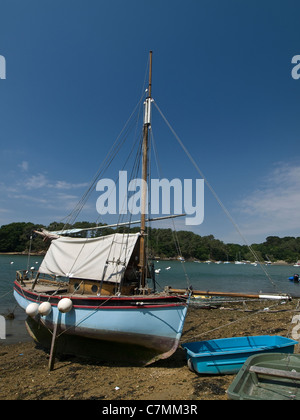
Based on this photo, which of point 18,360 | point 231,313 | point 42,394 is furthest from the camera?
point 231,313

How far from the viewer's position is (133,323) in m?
10.0

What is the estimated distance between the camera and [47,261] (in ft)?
49.0

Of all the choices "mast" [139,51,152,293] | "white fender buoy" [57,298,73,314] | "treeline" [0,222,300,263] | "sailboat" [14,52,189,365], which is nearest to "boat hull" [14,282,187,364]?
"sailboat" [14,52,189,365]

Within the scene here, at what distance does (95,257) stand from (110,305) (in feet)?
9.79

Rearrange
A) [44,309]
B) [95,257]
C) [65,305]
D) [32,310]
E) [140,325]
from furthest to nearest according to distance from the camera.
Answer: [95,257] → [32,310] → [44,309] → [65,305] → [140,325]

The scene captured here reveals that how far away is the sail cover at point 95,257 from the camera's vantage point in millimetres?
11875

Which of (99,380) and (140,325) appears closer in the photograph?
(99,380)

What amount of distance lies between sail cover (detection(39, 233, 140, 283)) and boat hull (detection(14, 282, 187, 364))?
1511 millimetres

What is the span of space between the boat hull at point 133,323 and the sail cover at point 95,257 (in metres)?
1.51

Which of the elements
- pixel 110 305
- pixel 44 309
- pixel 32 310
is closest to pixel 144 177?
pixel 110 305

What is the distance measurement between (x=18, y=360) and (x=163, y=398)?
27.2 ft

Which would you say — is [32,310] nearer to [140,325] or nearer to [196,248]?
[140,325]

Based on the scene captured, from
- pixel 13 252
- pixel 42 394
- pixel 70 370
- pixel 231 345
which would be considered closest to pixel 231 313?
pixel 231 345
